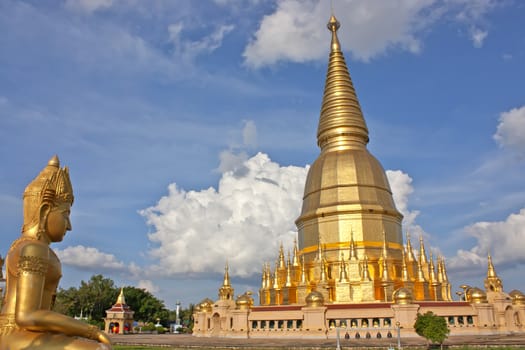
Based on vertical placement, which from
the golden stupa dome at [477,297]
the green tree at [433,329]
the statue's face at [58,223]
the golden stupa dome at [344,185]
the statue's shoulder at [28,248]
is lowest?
the green tree at [433,329]

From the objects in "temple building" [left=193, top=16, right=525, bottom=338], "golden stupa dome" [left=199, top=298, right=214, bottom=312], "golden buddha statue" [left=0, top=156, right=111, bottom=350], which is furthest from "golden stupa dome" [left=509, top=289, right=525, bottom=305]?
"golden buddha statue" [left=0, top=156, right=111, bottom=350]

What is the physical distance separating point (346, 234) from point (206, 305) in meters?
14.6

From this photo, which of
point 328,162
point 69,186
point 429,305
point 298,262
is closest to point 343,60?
point 328,162

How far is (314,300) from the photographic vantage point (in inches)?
1400

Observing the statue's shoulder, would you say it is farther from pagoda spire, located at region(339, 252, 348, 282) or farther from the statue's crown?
pagoda spire, located at region(339, 252, 348, 282)

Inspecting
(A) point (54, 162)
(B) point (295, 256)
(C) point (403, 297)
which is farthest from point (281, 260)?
(A) point (54, 162)

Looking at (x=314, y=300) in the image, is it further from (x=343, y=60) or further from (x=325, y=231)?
(x=343, y=60)

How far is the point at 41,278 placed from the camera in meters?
6.93

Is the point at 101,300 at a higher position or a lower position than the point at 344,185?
lower

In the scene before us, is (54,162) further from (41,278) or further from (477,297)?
(477,297)

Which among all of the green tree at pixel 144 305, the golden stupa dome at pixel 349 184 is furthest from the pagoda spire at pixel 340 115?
the green tree at pixel 144 305

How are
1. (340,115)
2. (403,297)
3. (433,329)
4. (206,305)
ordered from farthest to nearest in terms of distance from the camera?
(340,115), (206,305), (403,297), (433,329)

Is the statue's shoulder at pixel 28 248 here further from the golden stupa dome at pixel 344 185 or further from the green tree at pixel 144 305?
the green tree at pixel 144 305

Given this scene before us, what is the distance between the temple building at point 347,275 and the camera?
35375mm
